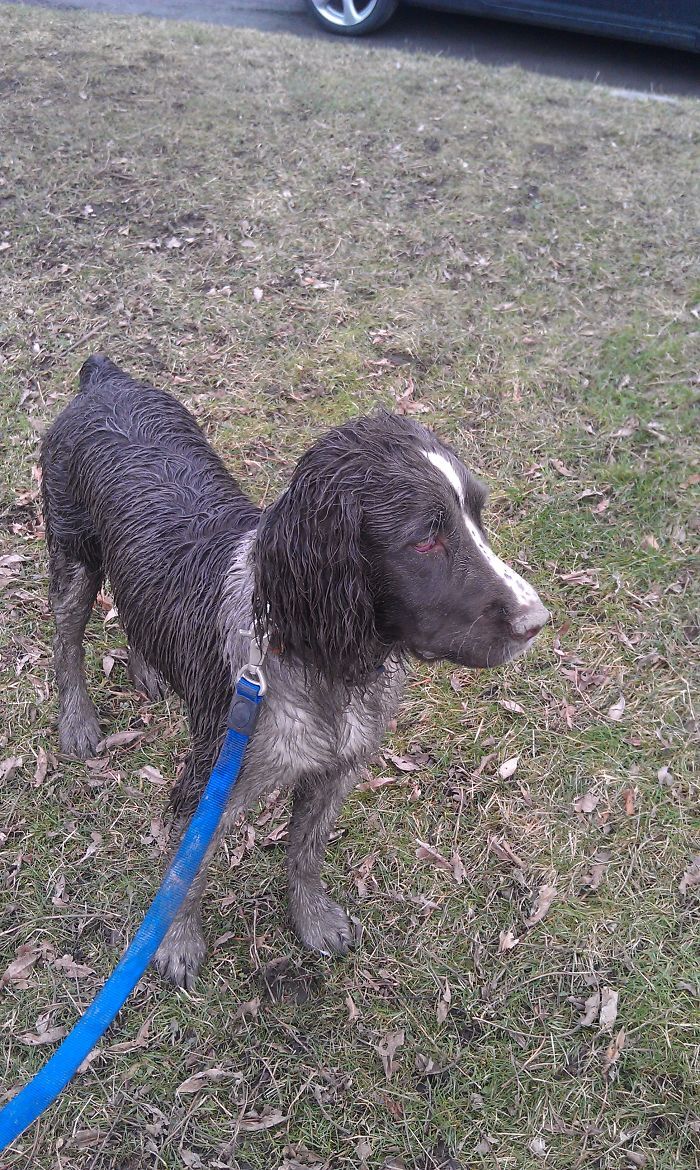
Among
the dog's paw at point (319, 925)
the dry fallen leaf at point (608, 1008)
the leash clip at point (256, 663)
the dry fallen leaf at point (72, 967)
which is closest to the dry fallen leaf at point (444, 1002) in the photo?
the dog's paw at point (319, 925)

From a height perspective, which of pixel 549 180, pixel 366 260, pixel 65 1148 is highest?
pixel 549 180

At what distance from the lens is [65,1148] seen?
2773 millimetres

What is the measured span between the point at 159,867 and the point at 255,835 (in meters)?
0.42

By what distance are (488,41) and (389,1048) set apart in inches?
413

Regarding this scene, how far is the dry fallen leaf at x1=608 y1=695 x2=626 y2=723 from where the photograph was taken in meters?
4.00

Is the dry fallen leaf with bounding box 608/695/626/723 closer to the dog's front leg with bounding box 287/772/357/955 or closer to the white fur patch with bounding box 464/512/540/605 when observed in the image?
the dog's front leg with bounding box 287/772/357/955

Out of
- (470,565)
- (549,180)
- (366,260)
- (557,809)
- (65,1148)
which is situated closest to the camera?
(470,565)

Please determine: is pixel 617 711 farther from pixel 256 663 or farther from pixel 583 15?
pixel 583 15

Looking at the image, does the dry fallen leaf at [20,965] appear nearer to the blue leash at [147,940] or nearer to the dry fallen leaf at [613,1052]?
the blue leash at [147,940]

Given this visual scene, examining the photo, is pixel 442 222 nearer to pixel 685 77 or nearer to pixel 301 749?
pixel 685 77

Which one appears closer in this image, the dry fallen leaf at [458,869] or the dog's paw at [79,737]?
the dry fallen leaf at [458,869]

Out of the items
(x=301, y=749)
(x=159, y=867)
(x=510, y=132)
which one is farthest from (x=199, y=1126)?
(x=510, y=132)

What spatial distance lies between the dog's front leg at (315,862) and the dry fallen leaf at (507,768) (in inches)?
38.5

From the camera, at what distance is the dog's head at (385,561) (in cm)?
212
